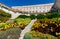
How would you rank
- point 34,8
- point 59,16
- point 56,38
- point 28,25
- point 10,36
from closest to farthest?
point 56,38 → point 10,36 → point 28,25 → point 59,16 → point 34,8

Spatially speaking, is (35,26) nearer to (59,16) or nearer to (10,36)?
(10,36)

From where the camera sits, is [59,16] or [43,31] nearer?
[43,31]

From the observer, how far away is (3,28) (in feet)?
53.8

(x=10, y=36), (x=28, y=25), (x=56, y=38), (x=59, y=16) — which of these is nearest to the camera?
(x=56, y=38)

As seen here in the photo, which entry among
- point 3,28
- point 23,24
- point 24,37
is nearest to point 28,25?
point 23,24

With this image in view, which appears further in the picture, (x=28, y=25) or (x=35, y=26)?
(x=28, y=25)

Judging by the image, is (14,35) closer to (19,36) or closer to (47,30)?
(19,36)

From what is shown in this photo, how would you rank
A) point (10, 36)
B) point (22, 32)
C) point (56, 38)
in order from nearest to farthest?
1. point (56, 38)
2. point (10, 36)
3. point (22, 32)

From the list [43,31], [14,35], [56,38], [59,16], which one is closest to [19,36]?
[14,35]

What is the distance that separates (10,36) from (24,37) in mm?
997

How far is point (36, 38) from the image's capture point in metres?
13.7

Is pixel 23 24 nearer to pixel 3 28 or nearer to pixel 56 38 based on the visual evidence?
pixel 3 28

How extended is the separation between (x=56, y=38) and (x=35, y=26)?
2488mm

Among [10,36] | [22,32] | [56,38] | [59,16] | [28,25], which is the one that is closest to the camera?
[56,38]
